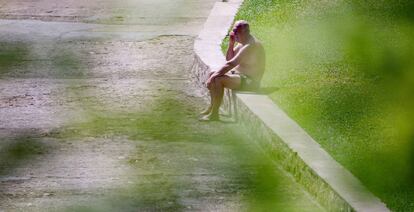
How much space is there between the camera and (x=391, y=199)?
15.5ft

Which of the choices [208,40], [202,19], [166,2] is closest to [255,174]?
[166,2]

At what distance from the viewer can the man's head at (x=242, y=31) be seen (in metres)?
7.67

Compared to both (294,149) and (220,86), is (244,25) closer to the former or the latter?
(220,86)

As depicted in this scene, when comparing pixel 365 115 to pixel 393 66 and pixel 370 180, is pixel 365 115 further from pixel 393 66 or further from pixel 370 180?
pixel 370 180

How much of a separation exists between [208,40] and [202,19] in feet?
6.00

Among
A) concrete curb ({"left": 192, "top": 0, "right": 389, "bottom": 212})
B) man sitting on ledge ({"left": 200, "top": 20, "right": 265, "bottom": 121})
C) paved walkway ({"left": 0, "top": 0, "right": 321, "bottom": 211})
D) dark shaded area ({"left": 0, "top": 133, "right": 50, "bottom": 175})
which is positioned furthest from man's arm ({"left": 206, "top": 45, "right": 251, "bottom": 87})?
dark shaded area ({"left": 0, "top": 133, "right": 50, "bottom": 175})

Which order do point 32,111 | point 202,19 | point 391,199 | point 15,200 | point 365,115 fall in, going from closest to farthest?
1. point 365,115
2. point 391,199
3. point 15,200
4. point 32,111
5. point 202,19

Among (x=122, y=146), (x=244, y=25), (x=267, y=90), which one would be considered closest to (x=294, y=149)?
(x=122, y=146)

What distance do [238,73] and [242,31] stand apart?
17.3 inches

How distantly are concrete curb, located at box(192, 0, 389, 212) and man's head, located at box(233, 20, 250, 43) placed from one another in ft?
1.46

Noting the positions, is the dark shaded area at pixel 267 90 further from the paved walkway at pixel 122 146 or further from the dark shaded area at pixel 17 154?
the dark shaded area at pixel 17 154

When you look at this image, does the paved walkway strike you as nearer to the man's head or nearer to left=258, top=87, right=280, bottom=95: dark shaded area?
left=258, top=87, right=280, bottom=95: dark shaded area

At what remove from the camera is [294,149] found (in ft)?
19.5

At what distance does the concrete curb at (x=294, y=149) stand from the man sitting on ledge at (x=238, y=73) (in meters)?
0.13
